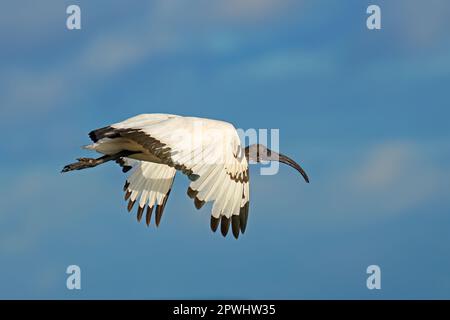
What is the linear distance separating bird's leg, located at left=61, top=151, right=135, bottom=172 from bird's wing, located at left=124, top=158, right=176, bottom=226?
2.42 m

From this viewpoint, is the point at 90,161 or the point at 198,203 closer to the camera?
the point at 198,203

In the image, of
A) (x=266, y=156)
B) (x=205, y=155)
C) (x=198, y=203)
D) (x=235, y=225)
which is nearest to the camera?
(x=198, y=203)

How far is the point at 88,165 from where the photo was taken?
1739cm

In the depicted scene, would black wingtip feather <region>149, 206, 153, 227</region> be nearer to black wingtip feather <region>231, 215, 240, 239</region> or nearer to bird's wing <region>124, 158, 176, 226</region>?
bird's wing <region>124, 158, 176, 226</region>

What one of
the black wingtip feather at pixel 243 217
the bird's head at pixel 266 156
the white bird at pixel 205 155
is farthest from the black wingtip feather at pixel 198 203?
the bird's head at pixel 266 156

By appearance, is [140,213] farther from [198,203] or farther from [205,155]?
[198,203]

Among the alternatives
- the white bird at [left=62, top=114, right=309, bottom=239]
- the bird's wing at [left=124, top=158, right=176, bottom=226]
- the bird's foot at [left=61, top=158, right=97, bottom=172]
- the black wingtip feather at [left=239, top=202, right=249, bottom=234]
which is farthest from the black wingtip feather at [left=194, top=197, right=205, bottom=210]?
the bird's wing at [left=124, top=158, right=176, bottom=226]

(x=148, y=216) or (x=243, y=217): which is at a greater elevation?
(x=148, y=216)

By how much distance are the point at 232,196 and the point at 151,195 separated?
19.4 feet

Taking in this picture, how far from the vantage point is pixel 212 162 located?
46.3 feet

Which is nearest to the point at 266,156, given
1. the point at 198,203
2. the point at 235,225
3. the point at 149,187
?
the point at 149,187

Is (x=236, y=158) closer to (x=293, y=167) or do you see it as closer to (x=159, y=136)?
(x=159, y=136)

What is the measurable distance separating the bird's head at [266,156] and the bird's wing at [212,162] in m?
2.78

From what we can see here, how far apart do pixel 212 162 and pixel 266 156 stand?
383 centimetres
